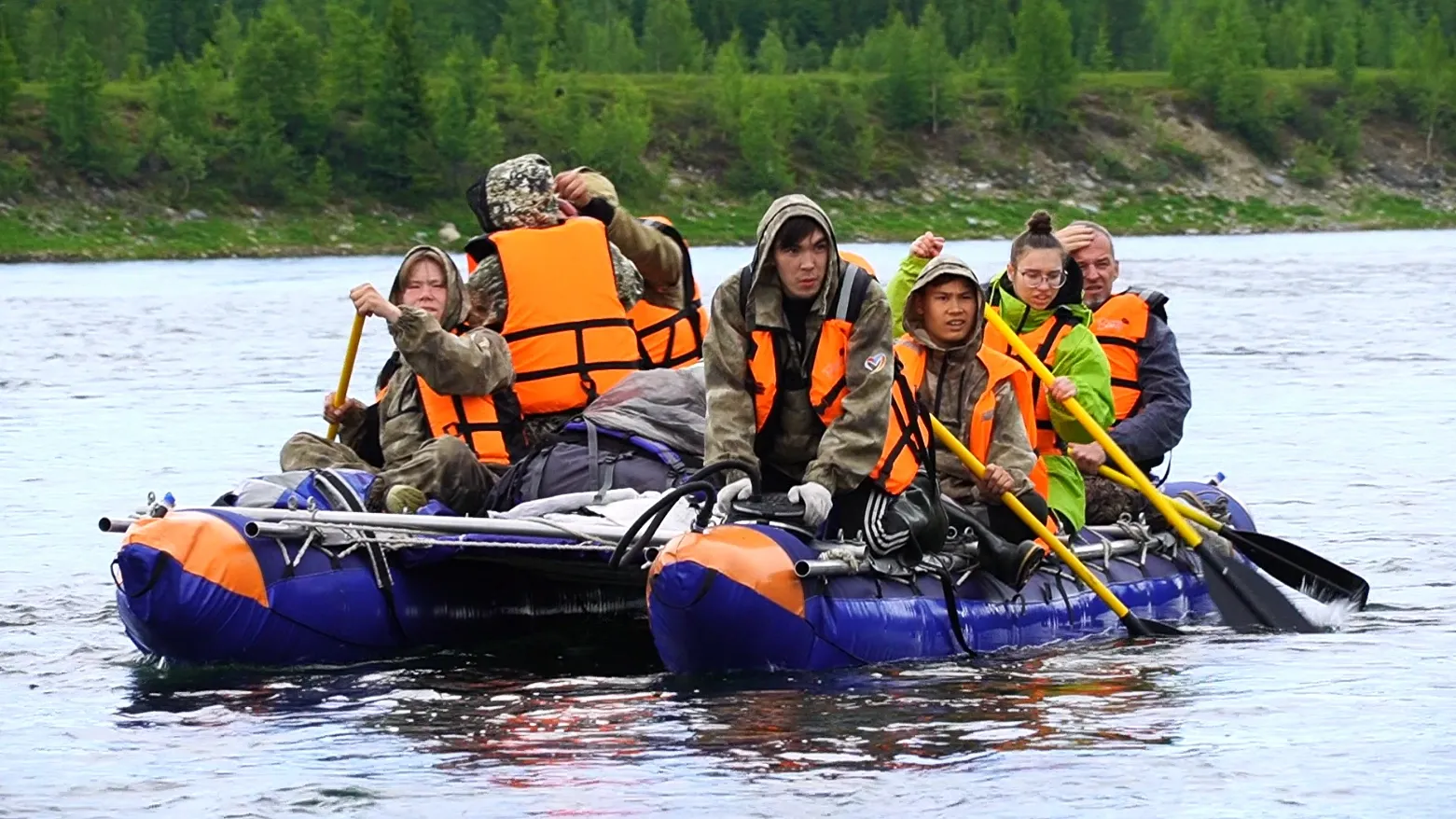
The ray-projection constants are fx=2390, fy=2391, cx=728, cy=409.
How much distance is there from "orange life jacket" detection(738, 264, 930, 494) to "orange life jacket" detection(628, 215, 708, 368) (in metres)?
1.91

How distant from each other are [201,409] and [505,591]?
12328mm

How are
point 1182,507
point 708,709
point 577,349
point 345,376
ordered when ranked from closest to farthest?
1. point 708,709
2. point 577,349
3. point 345,376
4. point 1182,507

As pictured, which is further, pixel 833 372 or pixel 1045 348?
pixel 1045 348

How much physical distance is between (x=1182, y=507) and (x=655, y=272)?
271 centimetres

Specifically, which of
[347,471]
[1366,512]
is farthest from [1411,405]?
[347,471]

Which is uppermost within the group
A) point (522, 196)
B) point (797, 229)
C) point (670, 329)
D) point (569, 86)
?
point (569, 86)

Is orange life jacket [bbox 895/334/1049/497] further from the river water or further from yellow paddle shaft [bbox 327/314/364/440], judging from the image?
yellow paddle shaft [bbox 327/314/364/440]

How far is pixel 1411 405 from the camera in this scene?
70.7 feet

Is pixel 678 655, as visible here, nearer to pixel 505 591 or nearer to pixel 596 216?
pixel 505 591

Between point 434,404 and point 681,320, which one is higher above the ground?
point 681,320

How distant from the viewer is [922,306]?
31.2 ft

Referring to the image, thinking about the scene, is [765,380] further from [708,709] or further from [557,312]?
[557,312]

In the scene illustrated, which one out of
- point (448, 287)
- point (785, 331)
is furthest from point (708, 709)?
point (448, 287)

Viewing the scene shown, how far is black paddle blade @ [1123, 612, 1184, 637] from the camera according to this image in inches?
408
